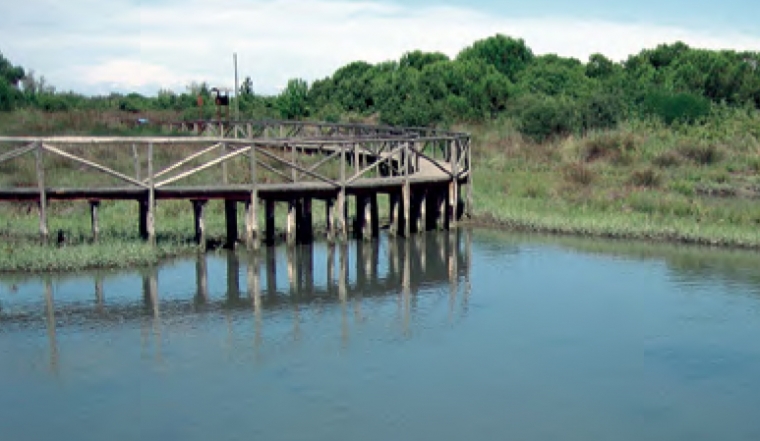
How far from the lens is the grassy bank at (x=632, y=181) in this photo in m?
26.2

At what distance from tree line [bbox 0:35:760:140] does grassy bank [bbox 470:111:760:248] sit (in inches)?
80.1

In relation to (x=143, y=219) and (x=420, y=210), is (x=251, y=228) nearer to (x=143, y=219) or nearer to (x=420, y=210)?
(x=143, y=219)

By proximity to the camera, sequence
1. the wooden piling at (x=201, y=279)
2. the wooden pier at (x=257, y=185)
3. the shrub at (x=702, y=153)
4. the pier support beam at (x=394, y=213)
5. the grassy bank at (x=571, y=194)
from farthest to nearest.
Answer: the shrub at (x=702, y=153), the pier support beam at (x=394, y=213), the grassy bank at (x=571, y=194), the wooden pier at (x=257, y=185), the wooden piling at (x=201, y=279)

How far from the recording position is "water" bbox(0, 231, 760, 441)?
1274 centimetres

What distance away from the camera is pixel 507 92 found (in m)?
56.6

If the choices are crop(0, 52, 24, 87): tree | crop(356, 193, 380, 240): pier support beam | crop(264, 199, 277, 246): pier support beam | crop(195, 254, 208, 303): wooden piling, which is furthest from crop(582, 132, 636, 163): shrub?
crop(0, 52, 24, 87): tree

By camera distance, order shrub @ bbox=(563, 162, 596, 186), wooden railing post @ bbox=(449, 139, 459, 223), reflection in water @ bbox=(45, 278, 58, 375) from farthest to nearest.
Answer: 1. shrub @ bbox=(563, 162, 596, 186)
2. wooden railing post @ bbox=(449, 139, 459, 223)
3. reflection in water @ bbox=(45, 278, 58, 375)

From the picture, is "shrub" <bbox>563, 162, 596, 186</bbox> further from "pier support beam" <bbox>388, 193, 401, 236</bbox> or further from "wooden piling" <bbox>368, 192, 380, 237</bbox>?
"wooden piling" <bbox>368, 192, 380, 237</bbox>

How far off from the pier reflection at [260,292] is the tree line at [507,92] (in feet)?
77.8

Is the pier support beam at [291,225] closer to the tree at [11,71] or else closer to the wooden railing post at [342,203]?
the wooden railing post at [342,203]

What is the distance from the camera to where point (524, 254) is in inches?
939

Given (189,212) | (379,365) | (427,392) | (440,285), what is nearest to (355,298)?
(440,285)

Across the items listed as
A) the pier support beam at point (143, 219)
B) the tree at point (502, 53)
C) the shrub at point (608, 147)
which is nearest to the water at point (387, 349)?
the pier support beam at point (143, 219)

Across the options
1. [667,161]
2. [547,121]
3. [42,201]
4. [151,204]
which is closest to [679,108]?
[547,121]
